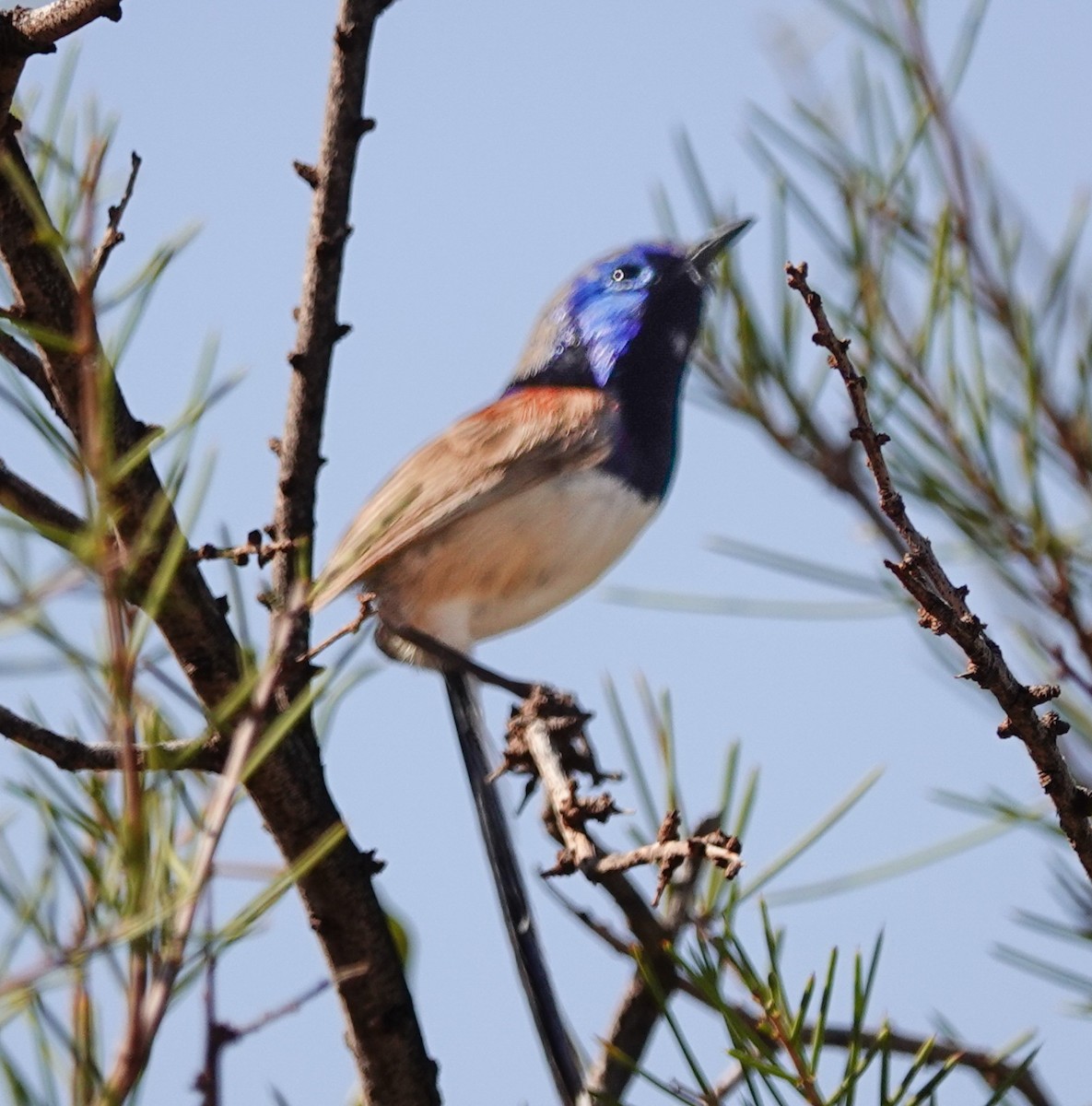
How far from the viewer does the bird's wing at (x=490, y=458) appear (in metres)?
2.97

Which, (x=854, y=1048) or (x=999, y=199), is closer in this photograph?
(x=854, y=1048)

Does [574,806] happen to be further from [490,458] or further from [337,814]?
[490,458]

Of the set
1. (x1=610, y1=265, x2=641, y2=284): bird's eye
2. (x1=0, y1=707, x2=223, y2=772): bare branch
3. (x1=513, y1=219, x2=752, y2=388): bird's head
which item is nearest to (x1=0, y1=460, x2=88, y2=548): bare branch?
(x1=0, y1=707, x2=223, y2=772): bare branch

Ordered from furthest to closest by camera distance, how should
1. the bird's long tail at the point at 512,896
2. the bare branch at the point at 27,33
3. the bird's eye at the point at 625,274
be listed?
the bird's eye at the point at 625,274
the bird's long tail at the point at 512,896
the bare branch at the point at 27,33

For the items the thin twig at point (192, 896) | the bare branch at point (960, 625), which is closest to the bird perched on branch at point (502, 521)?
the bare branch at point (960, 625)

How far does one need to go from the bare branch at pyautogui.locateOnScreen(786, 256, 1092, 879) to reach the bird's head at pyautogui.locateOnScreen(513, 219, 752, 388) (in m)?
1.99

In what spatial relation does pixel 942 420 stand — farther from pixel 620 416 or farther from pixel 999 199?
pixel 620 416

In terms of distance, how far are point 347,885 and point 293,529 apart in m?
0.50

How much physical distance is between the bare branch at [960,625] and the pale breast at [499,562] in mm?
1539

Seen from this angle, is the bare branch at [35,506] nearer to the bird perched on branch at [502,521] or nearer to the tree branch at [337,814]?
the tree branch at [337,814]

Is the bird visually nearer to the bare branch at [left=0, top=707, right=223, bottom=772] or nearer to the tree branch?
the tree branch

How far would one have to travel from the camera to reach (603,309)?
141 inches

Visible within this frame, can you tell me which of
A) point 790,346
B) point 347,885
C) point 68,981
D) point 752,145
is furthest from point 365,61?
point 68,981

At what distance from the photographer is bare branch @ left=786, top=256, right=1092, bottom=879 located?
1398mm
